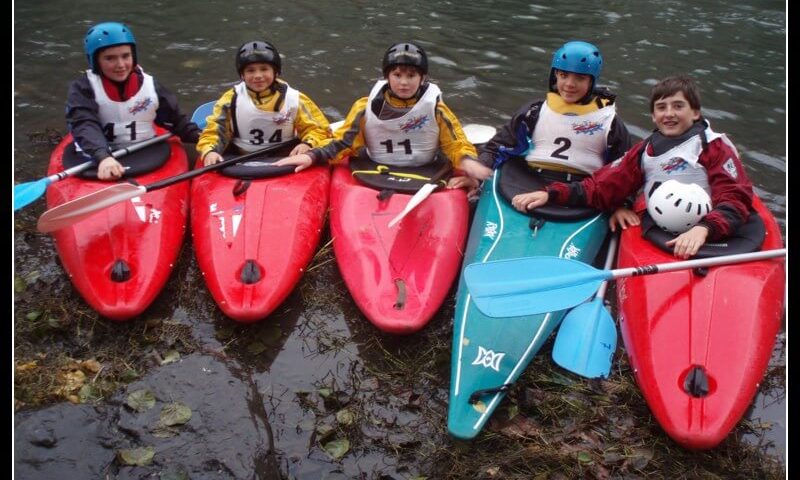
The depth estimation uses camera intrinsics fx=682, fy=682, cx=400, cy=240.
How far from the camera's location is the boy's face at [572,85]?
4293mm

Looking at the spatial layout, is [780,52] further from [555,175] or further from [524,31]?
[555,175]

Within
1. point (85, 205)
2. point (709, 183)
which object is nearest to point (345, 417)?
point (85, 205)

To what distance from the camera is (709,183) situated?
392cm

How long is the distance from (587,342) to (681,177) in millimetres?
1289

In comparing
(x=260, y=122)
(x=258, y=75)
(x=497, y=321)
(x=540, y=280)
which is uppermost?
(x=258, y=75)

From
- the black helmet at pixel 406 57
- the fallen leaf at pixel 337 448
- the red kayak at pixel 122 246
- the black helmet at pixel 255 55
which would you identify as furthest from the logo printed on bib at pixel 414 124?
the fallen leaf at pixel 337 448

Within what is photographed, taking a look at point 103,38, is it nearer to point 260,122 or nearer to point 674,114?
point 260,122

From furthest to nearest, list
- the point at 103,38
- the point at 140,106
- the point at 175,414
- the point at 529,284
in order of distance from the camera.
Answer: the point at 140,106 < the point at 103,38 < the point at 529,284 < the point at 175,414

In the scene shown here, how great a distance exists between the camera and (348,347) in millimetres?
3812

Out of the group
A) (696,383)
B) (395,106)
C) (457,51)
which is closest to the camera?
(696,383)

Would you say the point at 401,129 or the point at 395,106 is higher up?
the point at 395,106

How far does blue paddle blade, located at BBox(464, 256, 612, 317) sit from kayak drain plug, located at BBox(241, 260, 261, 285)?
4.00ft

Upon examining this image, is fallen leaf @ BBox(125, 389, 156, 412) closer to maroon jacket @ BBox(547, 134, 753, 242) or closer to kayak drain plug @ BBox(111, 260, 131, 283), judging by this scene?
kayak drain plug @ BBox(111, 260, 131, 283)

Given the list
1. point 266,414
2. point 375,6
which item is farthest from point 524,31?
point 266,414
